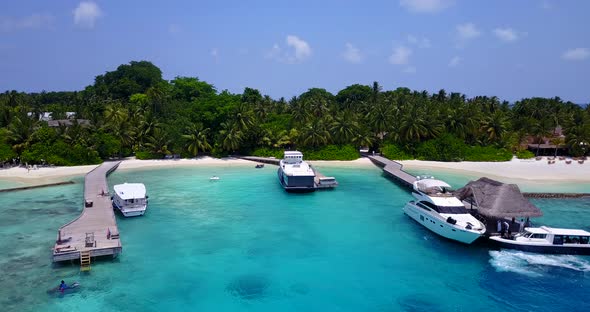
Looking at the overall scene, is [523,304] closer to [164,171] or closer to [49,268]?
[49,268]

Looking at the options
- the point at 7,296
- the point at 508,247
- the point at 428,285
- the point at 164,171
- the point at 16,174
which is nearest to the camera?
the point at 7,296

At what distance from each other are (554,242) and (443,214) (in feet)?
23.9

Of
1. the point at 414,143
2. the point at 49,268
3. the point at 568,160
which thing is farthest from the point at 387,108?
the point at 49,268

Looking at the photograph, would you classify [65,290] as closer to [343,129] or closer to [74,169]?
[74,169]

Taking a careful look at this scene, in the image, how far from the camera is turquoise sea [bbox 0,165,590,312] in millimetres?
22578

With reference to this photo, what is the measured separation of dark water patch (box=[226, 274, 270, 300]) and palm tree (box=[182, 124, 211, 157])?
44609mm

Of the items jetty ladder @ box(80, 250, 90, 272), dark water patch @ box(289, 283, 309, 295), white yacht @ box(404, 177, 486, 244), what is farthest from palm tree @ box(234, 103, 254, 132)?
dark water patch @ box(289, 283, 309, 295)

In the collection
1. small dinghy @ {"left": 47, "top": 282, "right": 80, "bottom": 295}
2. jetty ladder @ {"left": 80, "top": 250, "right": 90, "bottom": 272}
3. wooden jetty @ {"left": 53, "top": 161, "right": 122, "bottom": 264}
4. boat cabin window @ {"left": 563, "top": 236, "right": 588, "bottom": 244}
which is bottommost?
small dinghy @ {"left": 47, "top": 282, "right": 80, "bottom": 295}

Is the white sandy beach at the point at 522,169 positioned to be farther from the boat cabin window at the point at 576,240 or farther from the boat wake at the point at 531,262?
the boat wake at the point at 531,262

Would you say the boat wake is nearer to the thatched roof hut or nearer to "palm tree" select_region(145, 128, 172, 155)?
the thatched roof hut

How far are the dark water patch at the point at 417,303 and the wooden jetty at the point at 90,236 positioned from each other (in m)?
17.9

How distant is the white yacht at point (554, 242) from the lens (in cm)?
2836

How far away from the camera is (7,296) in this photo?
73.2ft

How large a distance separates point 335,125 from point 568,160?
3676cm
